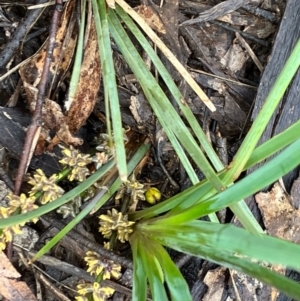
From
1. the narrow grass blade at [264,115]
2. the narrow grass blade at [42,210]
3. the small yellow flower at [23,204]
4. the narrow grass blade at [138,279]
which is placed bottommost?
the narrow grass blade at [138,279]

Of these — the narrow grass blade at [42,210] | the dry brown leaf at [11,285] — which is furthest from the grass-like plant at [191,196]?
the dry brown leaf at [11,285]

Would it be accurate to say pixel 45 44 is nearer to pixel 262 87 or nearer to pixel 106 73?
pixel 106 73

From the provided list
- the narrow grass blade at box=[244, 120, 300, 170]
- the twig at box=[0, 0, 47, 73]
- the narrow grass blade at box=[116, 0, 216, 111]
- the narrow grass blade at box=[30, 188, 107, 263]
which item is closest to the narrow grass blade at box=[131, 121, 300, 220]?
the narrow grass blade at box=[244, 120, 300, 170]

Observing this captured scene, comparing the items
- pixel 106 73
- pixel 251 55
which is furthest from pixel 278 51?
pixel 106 73

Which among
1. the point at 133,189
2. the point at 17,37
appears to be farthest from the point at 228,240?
the point at 17,37

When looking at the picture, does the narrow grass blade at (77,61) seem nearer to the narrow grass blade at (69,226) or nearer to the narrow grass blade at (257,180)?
the narrow grass blade at (69,226)

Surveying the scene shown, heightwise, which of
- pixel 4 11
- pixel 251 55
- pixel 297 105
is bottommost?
pixel 297 105

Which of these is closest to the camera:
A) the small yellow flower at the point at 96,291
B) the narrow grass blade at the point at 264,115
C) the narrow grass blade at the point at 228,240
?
the narrow grass blade at the point at 228,240

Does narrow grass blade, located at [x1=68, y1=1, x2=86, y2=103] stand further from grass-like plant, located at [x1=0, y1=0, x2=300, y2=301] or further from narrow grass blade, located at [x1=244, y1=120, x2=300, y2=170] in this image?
narrow grass blade, located at [x1=244, y1=120, x2=300, y2=170]

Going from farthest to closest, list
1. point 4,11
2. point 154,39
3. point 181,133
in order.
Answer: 1. point 4,11
2. point 154,39
3. point 181,133
